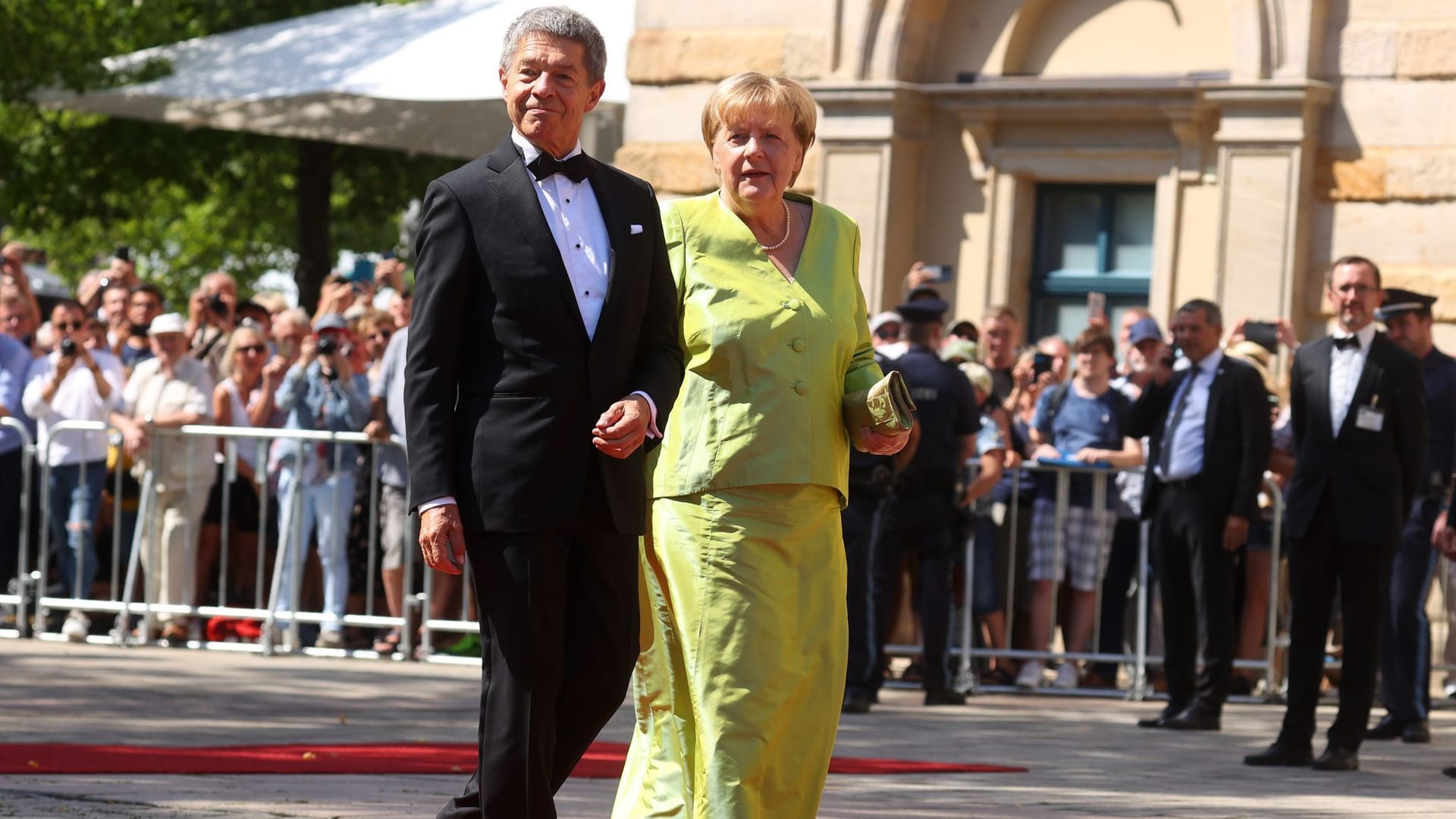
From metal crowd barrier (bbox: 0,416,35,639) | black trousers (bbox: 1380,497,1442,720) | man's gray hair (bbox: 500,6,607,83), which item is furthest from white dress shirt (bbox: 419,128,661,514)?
metal crowd barrier (bbox: 0,416,35,639)

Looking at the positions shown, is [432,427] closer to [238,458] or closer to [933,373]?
[933,373]

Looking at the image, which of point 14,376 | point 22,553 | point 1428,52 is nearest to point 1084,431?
point 1428,52

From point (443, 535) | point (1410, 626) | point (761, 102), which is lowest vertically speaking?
point (1410, 626)

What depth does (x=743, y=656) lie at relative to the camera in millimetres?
5148

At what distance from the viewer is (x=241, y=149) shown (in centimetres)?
2770

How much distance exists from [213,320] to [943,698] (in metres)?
5.26

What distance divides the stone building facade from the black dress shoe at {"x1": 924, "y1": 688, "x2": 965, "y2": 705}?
3.58 meters

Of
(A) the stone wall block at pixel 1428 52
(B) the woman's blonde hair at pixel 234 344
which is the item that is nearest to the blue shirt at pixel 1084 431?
(A) the stone wall block at pixel 1428 52

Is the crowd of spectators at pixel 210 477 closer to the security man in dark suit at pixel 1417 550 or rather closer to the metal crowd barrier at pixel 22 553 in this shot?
the metal crowd barrier at pixel 22 553

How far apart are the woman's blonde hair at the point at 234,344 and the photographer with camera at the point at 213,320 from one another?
34 centimetres

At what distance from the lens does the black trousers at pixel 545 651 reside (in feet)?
15.5

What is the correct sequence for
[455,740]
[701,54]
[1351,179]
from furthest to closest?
[701,54] < [1351,179] < [455,740]

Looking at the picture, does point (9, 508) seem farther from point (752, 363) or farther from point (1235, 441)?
point (752, 363)

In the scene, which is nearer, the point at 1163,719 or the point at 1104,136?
the point at 1163,719
